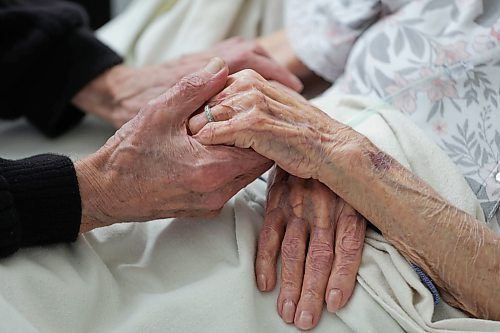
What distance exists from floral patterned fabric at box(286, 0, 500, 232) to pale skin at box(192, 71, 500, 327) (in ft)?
0.41

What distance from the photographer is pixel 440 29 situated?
3.51 ft

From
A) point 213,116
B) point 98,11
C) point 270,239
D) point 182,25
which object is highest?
point 213,116

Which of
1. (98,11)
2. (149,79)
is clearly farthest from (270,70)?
(98,11)

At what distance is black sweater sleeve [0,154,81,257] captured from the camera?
84cm

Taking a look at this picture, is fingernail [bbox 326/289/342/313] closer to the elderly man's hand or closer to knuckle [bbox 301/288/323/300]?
knuckle [bbox 301/288/323/300]

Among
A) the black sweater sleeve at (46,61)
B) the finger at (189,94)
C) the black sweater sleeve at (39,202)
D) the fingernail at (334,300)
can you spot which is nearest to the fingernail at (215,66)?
the finger at (189,94)

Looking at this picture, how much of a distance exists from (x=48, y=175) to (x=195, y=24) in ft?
2.24

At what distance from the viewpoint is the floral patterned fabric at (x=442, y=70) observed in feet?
3.19

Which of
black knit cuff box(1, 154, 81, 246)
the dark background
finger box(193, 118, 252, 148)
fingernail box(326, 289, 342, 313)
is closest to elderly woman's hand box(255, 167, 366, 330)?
fingernail box(326, 289, 342, 313)

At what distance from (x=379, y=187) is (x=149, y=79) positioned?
22.3 inches

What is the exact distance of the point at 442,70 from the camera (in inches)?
40.9

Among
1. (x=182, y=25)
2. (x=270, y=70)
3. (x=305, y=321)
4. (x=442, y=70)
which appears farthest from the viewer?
(x=182, y=25)

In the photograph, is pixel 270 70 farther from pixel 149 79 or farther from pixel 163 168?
pixel 163 168

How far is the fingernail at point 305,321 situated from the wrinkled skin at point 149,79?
0.47 meters
